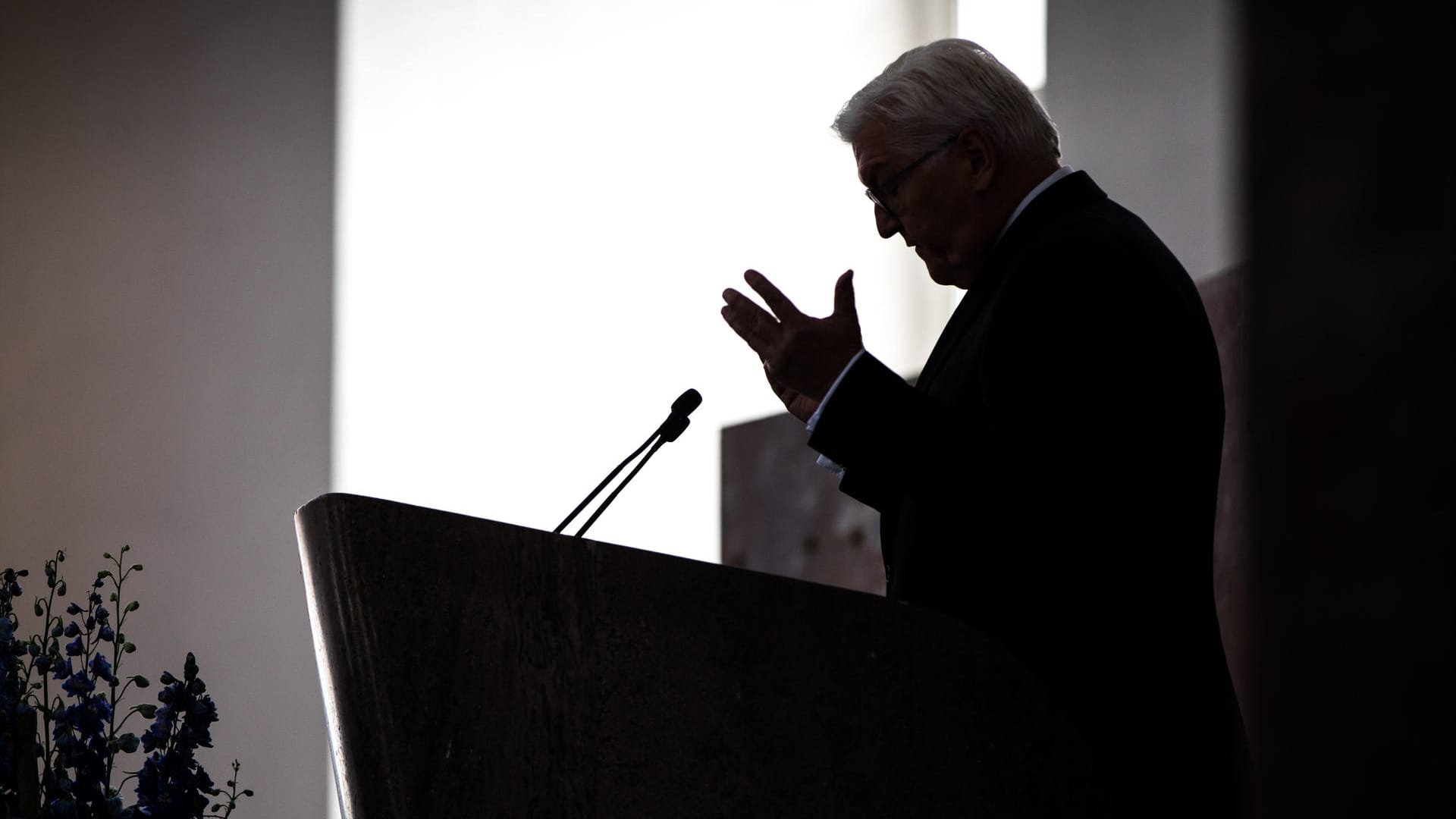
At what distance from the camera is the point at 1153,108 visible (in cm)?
297

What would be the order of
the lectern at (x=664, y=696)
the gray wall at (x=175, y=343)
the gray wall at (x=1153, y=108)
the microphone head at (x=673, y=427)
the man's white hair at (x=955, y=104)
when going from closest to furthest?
1. the lectern at (x=664, y=696)
2. the microphone head at (x=673, y=427)
3. the man's white hair at (x=955, y=104)
4. the gray wall at (x=1153, y=108)
5. the gray wall at (x=175, y=343)

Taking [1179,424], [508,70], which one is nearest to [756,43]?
[508,70]

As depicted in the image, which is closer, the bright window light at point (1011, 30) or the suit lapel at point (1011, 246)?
the suit lapel at point (1011, 246)

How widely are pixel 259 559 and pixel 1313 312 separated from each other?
3917mm

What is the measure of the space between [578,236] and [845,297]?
122 inches

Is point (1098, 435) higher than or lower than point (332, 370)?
lower

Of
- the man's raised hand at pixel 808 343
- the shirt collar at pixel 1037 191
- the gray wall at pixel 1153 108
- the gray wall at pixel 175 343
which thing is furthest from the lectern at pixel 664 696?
the gray wall at pixel 175 343

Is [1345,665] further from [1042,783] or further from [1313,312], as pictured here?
[1042,783]

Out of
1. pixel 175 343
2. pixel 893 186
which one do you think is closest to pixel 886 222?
pixel 893 186

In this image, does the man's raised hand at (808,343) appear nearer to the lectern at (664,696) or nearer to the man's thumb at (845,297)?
the man's thumb at (845,297)

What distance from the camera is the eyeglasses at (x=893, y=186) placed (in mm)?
1537

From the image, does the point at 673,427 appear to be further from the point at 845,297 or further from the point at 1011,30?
the point at 1011,30

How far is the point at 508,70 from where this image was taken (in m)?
4.31

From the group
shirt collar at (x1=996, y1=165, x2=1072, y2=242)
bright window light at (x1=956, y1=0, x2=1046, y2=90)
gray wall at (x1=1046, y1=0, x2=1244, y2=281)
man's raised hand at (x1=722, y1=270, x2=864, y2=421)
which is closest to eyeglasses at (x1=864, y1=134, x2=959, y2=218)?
shirt collar at (x1=996, y1=165, x2=1072, y2=242)
